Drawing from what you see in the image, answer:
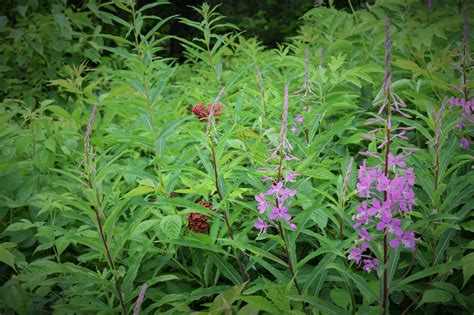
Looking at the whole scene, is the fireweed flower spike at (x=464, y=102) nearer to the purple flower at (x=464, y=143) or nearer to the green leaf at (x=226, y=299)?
the purple flower at (x=464, y=143)

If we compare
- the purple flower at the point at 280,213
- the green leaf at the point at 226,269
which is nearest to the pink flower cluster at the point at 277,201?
the purple flower at the point at 280,213

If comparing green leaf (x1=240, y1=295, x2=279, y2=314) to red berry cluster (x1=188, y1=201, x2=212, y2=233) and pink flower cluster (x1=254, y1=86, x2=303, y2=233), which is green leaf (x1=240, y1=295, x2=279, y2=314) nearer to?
pink flower cluster (x1=254, y1=86, x2=303, y2=233)

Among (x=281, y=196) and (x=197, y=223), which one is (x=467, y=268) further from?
(x=197, y=223)

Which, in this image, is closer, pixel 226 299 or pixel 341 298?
pixel 226 299

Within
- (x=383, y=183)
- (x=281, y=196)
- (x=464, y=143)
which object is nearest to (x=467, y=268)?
(x=383, y=183)

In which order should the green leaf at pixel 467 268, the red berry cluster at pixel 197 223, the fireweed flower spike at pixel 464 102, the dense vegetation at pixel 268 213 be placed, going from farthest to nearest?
the fireweed flower spike at pixel 464 102 → the red berry cluster at pixel 197 223 → the dense vegetation at pixel 268 213 → the green leaf at pixel 467 268

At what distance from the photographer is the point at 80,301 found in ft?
5.67

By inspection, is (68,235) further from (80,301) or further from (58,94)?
(58,94)

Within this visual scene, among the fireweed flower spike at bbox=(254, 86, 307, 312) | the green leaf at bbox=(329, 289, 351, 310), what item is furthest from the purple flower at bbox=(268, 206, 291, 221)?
the green leaf at bbox=(329, 289, 351, 310)

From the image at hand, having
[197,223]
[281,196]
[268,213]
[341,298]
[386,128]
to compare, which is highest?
[386,128]

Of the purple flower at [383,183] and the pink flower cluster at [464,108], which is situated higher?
the purple flower at [383,183]

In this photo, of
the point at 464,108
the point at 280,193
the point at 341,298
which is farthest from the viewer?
the point at 464,108

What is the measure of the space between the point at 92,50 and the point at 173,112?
2325 mm

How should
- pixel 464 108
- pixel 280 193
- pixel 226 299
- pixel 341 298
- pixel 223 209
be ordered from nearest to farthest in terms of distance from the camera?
pixel 226 299
pixel 280 193
pixel 341 298
pixel 223 209
pixel 464 108
